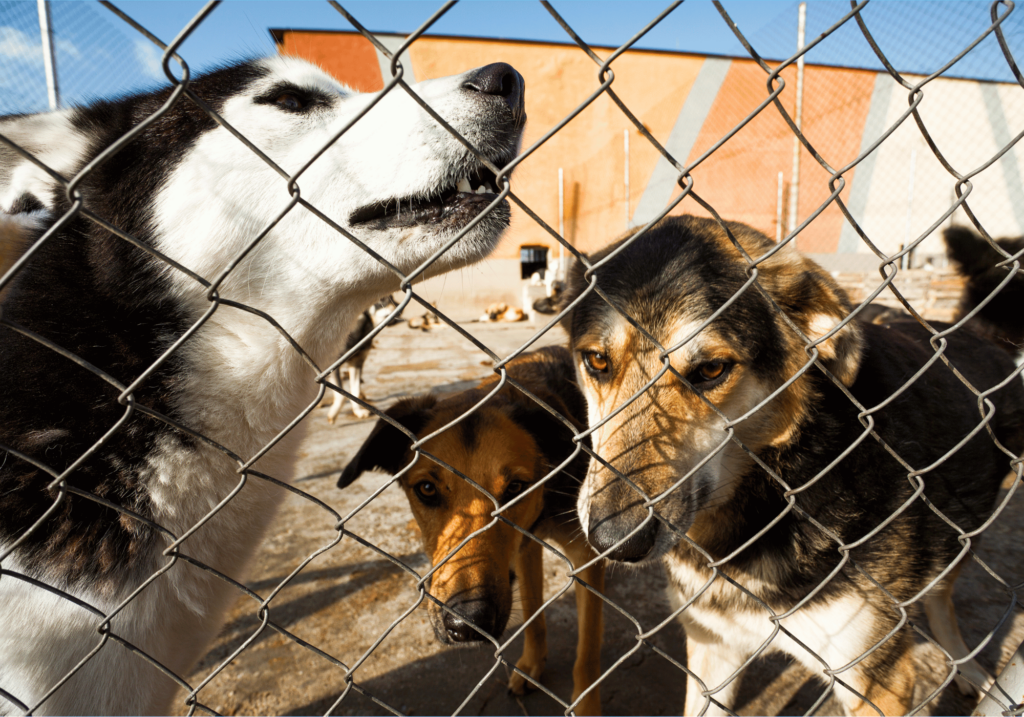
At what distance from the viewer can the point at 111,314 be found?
1.42 m

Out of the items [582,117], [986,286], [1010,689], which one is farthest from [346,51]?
[1010,689]

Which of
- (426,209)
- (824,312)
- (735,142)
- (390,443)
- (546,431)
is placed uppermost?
(426,209)

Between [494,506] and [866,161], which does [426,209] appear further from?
[866,161]

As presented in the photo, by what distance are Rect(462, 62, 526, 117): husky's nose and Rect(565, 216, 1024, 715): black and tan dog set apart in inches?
30.2

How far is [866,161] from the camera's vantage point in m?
14.7

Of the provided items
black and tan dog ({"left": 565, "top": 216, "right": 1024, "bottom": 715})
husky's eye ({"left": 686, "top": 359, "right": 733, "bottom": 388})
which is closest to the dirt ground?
black and tan dog ({"left": 565, "top": 216, "right": 1024, "bottom": 715})

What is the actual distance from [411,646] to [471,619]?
3.89 ft

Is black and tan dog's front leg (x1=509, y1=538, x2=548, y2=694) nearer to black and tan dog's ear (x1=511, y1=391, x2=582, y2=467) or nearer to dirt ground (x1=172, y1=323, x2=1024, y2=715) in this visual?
dirt ground (x1=172, y1=323, x2=1024, y2=715)

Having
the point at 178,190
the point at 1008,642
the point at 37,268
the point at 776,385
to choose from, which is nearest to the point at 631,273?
the point at 776,385

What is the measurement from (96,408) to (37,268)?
43cm

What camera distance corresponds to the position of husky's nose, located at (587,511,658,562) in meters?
1.62

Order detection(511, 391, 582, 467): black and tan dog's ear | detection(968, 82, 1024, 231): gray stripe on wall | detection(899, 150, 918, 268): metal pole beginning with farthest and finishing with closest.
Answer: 1. detection(899, 150, 918, 268): metal pole
2. detection(968, 82, 1024, 231): gray stripe on wall
3. detection(511, 391, 582, 467): black and tan dog's ear

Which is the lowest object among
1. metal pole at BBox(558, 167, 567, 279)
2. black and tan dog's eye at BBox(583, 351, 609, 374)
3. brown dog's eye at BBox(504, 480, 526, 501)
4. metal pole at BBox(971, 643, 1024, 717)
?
metal pole at BBox(558, 167, 567, 279)

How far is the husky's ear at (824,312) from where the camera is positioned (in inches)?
72.5
